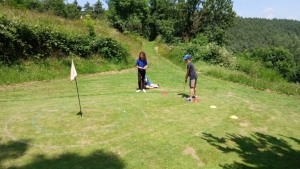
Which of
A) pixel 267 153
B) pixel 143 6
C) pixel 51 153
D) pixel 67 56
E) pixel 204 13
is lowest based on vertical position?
pixel 267 153

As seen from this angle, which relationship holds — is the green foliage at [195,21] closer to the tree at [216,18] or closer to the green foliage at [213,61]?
the tree at [216,18]

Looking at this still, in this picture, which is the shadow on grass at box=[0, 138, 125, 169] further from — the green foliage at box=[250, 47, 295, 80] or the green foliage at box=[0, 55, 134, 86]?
the green foliage at box=[250, 47, 295, 80]

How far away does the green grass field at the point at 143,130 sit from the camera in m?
5.10

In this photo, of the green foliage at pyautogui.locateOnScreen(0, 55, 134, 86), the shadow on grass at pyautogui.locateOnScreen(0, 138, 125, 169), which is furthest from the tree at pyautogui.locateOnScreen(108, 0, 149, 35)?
the shadow on grass at pyautogui.locateOnScreen(0, 138, 125, 169)

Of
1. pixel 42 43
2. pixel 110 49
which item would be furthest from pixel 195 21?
pixel 42 43

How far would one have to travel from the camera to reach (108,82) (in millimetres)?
13547

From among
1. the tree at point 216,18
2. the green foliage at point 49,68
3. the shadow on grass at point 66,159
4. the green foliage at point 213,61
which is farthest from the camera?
the tree at point 216,18

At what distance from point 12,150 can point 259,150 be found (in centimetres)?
613

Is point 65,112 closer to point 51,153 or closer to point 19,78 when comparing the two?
point 51,153

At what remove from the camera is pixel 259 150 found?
5.86m

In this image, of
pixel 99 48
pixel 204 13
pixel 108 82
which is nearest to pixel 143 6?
pixel 204 13

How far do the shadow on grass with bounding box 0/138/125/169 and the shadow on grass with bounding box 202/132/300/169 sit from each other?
8.35ft

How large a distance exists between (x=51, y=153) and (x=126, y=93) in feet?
19.9

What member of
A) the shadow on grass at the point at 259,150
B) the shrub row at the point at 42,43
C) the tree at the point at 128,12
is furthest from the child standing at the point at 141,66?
the tree at the point at 128,12
